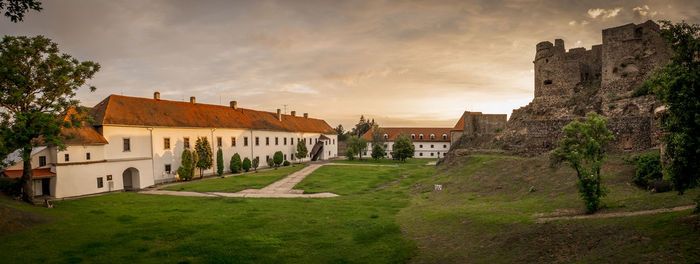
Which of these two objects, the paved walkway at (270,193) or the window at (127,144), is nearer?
the paved walkway at (270,193)

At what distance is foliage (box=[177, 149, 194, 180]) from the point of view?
→ 34.5 meters

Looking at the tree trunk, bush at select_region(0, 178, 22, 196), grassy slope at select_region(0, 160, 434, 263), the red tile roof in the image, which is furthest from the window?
grassy slope at select_region(0, 160, 434, 263)

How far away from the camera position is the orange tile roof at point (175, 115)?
3195 cm

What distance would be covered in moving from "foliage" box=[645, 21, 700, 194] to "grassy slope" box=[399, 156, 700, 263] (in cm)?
128

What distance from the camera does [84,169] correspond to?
88.1ft

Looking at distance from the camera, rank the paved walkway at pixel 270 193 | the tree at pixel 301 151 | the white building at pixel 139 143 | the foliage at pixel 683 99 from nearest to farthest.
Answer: the foliage at pixel 683 99
the paved walkway at pixel 270 193
the white building at pixel 139 143
the tree at pixel 301 151

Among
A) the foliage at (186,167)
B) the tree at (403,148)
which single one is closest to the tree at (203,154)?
the foliage at (186,167)

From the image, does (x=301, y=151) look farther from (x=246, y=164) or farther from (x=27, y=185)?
(x=27, y=185)

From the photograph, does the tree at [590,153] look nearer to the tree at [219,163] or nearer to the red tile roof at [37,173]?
the red tile roof at [37,173]

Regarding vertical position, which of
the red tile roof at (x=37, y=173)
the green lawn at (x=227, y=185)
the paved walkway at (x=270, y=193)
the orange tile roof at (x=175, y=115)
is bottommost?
the paved walkway at (x=270, y=193)

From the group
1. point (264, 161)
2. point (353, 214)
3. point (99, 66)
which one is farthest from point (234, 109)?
point (353, 214)

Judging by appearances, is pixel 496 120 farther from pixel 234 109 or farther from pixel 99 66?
pixel 99 66

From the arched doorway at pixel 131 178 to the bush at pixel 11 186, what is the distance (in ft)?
31.9

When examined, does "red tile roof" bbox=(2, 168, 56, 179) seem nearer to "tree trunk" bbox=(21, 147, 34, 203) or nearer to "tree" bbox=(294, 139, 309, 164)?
"tree trunk" bbox=(21, 147, 34, 203)
